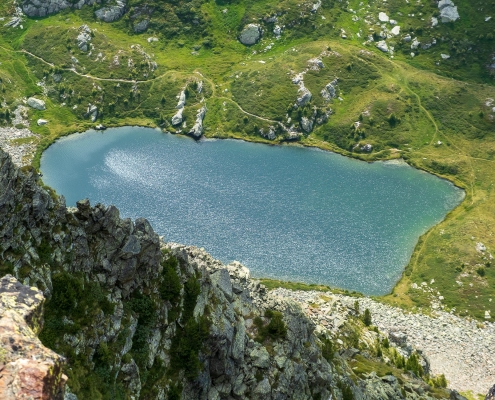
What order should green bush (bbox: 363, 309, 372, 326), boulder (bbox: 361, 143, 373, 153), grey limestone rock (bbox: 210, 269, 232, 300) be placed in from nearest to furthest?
grey limestone rock (bbox: 210, 269, 232, 300)
green bush (bbox: 363, 309, 372, 326)
boulder (bbox: 361, 143, 373, 153)

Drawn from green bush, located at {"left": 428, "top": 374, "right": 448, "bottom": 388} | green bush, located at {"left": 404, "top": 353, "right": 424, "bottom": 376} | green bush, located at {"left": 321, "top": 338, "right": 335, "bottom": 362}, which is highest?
green bush, located at {"left": 321, "top": 338, "right": 335, "bottom": 362}

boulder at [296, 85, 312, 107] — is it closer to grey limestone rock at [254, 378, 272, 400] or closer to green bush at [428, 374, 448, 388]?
green bush at [428, 374, 448, 388]

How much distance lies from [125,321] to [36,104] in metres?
162

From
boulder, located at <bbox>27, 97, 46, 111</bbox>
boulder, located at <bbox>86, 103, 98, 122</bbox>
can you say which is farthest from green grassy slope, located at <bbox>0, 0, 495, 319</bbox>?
boulder, located at <bbox>27, 97, 46, 111</bbox>

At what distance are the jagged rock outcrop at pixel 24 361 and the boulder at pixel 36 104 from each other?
176568 mm

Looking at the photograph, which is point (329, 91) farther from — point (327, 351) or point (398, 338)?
point (327, 351)

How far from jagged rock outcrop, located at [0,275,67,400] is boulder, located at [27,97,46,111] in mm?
176568

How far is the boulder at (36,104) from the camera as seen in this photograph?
7224 inches

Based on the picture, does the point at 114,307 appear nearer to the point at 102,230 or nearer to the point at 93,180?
the point at 102,230

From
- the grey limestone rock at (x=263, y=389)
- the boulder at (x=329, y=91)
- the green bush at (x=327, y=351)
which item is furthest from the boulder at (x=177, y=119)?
the grey limestone rock at (x=263, y=389)

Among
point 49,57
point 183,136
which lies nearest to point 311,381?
point 183,136

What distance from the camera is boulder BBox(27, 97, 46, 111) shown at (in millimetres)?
183500

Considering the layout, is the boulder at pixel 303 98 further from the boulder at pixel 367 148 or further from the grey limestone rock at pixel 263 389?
the grey limestone rock at pixel 263 389

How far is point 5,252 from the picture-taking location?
117 ft
